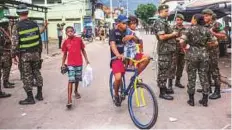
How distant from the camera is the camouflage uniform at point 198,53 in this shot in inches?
310

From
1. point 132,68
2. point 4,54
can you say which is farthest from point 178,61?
point 4,54

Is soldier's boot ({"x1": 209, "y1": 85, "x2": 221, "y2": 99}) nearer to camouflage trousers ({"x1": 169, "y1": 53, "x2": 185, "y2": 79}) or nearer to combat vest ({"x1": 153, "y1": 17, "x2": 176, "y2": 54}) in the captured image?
camouflage trousers ({"x1": 169, "y1": 53, "x2": 185, "y2": 79})

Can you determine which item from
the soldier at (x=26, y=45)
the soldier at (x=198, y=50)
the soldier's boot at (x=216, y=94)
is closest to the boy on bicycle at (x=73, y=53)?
the soldier at (x=26, y=45)

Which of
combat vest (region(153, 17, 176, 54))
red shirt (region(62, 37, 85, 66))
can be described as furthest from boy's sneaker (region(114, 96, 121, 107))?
combat vest (region(153, 17, 176, 54))

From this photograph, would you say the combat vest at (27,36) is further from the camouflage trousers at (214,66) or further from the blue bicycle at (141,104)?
the camouflage trousers at (214,66)

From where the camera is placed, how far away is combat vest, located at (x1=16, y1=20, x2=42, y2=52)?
27.7 feet

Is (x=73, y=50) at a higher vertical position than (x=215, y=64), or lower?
higher

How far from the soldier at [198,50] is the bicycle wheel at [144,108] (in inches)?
68.5

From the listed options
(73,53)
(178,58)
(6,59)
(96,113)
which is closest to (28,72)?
(73,53)

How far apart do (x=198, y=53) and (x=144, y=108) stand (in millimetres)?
1994

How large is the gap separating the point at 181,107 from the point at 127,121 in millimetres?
1510

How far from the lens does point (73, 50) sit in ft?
27.8

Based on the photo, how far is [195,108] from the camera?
795cm

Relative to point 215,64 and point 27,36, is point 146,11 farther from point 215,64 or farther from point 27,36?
point 27,36
